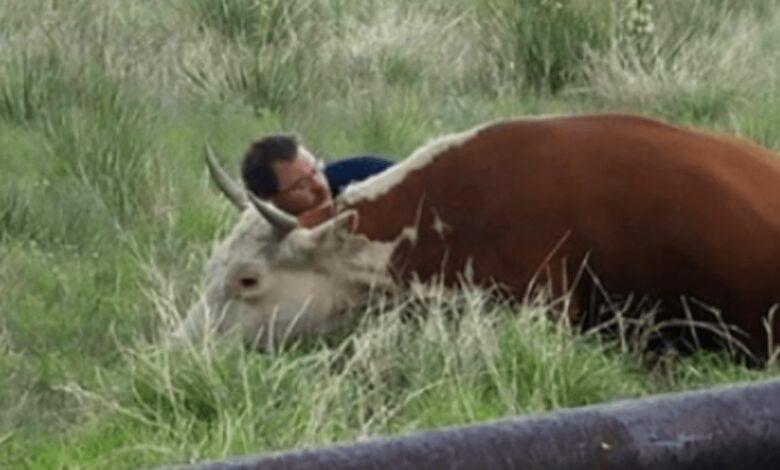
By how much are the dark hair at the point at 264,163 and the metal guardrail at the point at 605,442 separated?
185 inches

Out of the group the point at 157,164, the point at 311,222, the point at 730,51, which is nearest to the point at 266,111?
the point at 157,164

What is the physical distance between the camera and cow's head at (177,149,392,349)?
6.54m

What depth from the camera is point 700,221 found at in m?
6.37

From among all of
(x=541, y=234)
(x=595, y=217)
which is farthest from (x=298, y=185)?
(x=595, y=217)

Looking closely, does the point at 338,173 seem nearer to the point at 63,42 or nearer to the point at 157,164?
the point at 157,164

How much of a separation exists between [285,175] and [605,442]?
4.84 meters

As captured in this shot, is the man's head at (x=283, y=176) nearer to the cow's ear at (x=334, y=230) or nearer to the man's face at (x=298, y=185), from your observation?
the man's face at (x=298, y=185)

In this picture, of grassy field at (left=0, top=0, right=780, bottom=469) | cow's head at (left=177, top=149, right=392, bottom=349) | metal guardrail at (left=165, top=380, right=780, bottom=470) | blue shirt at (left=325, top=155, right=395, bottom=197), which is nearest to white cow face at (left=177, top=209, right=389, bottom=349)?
cow's head at (left=177, top=149, right=392, bottom=349)

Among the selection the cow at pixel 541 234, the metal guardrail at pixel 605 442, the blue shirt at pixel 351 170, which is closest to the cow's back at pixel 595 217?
the cow at pixel 541 234

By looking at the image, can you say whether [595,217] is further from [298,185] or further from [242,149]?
[242,149]

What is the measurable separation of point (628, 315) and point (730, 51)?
17.3 ft

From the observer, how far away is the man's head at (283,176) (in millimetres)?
6695

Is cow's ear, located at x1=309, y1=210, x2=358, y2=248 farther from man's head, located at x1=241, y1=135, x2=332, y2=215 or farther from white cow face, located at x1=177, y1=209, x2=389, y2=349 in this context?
man's head, located at x1=241, y1=135, x2=332, y2=215

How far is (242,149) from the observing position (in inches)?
364
